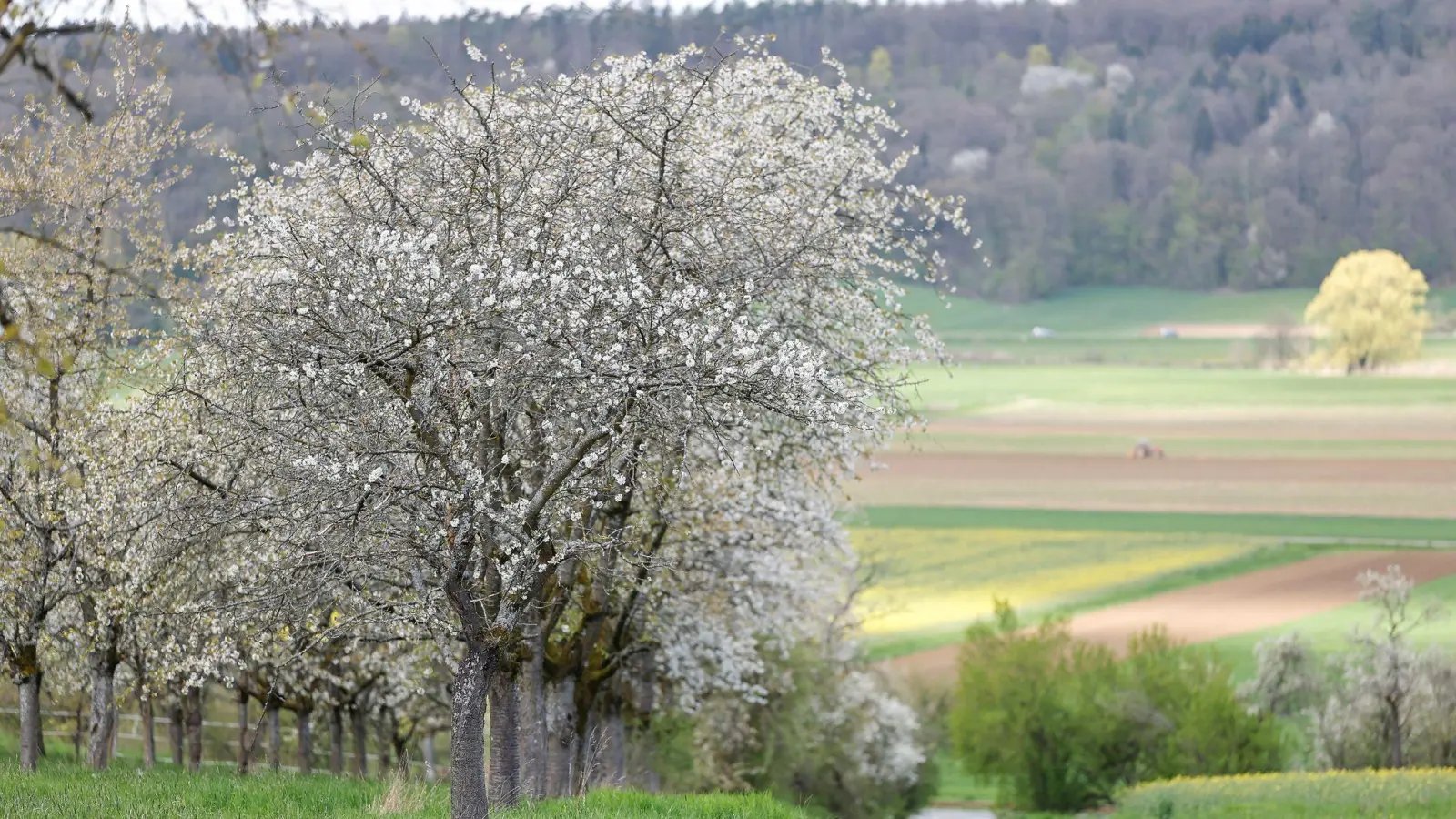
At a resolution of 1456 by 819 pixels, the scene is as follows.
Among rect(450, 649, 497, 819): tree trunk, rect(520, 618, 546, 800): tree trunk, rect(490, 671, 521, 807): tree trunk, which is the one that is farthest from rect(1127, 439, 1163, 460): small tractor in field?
rect(450, 649, 497, 819): tree trunk

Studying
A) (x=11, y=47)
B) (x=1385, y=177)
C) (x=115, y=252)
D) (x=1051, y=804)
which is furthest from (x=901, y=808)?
(x=1385, y=177)

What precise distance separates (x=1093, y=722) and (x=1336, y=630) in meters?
15.9

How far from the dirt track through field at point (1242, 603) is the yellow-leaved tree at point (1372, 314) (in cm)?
5450

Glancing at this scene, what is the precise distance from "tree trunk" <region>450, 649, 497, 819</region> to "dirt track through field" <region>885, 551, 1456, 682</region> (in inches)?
2220

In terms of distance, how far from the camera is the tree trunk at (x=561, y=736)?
22.5 meters

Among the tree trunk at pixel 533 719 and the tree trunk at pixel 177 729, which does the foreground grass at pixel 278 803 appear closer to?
the tree trunk at pixel 533 719

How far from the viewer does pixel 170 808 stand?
1328cm

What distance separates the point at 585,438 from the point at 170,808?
4909 millimetres

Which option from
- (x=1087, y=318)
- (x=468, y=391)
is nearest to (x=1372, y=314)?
(x=1087, y=318)

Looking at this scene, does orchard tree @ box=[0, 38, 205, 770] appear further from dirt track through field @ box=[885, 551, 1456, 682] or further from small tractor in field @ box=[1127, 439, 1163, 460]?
small tractor in field @ box=[1127, 439, 1163, 460]

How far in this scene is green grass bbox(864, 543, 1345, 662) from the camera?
75.8 m

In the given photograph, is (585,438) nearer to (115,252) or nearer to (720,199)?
(720,199)

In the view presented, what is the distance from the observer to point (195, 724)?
28.6 m

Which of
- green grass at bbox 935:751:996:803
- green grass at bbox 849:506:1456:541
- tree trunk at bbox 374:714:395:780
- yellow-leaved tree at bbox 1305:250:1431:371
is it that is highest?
yellow-leaved tree at bbox 1305:250:1431:371
